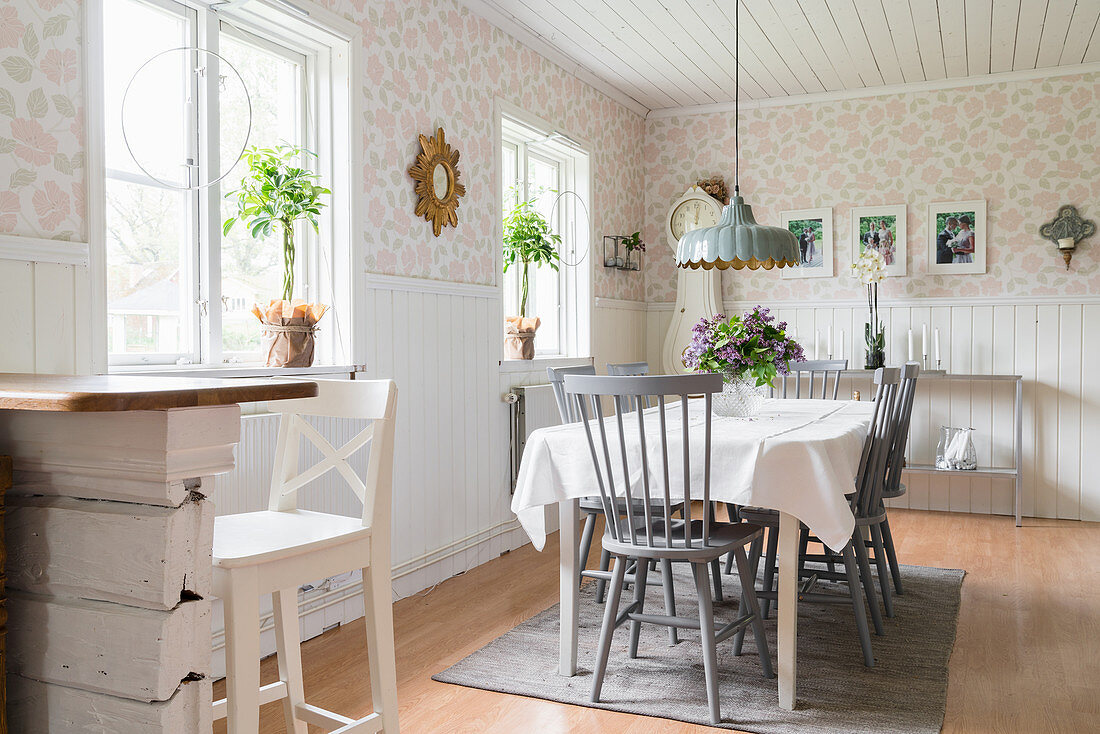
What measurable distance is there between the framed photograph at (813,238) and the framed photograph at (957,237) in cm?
58

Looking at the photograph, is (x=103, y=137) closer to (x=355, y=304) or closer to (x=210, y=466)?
(x=355, y=304)

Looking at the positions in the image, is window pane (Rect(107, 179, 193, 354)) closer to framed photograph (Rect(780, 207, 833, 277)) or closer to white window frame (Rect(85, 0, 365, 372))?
white window frame (Rect(85, 0, 365, 372))

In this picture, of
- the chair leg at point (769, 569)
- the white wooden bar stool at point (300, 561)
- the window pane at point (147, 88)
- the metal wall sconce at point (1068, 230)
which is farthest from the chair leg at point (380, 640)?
the metal wall sconce at point (1068, 230)

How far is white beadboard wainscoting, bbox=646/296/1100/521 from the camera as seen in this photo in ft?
16.2

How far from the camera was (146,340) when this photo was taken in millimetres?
2584

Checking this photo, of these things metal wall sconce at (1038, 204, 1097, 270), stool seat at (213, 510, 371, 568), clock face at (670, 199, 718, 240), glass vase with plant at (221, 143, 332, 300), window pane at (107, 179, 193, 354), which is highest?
clock face at (670, 199, 718, 240)

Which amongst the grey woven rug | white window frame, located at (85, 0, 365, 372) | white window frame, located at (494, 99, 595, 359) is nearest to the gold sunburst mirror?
white window frame, located at (85, 0, 365, 372)

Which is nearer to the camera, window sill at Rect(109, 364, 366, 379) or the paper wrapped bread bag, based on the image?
window sill at Rect(109, 364, 366, 379)

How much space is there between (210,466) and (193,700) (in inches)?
13.4

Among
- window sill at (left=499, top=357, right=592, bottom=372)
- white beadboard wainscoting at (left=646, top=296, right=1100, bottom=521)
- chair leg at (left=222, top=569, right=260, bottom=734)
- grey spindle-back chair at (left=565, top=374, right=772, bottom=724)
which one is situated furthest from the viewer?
white beadboard wainscoting at (left=646, top=296, right=1100, bottom=521)

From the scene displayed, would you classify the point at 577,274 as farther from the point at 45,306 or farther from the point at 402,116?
the point at 45,306

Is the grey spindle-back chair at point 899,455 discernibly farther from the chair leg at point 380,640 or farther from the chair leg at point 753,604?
the chair leg at point 380,640

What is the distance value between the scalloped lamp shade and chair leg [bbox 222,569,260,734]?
1945 millimetres

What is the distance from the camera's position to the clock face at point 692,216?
5695 millimetres
